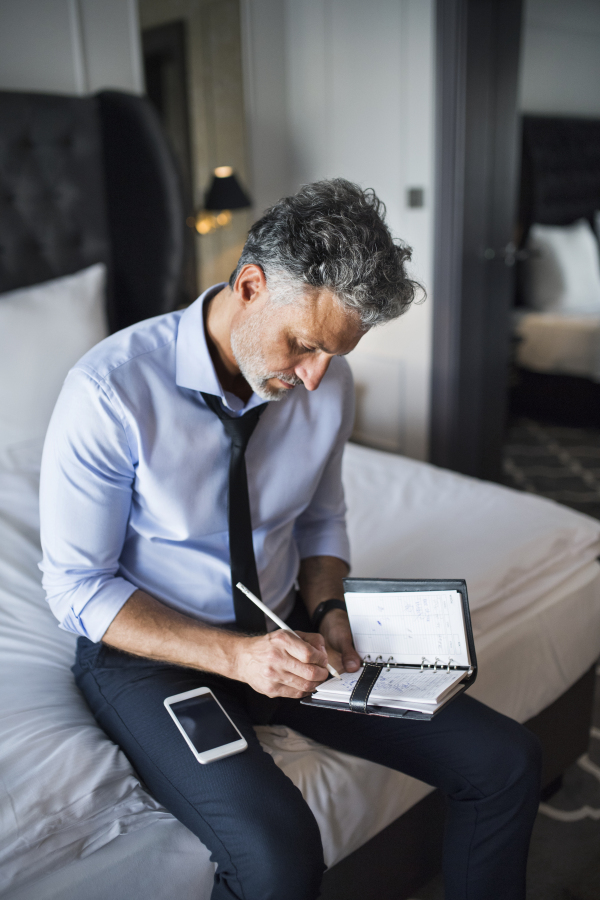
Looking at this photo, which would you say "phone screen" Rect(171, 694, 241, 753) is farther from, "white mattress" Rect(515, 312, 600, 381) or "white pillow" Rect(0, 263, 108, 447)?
"white mattress" Rect(515, 312, 600, 381)

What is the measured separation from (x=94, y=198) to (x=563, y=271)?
130 inches

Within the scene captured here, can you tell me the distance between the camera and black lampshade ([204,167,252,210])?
118 inches

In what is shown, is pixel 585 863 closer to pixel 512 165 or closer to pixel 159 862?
pixel 159 862

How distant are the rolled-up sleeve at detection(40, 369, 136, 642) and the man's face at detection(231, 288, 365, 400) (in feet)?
0.71

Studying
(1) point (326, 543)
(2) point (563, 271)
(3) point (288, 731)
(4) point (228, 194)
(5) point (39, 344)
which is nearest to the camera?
(3) point (288, 731)

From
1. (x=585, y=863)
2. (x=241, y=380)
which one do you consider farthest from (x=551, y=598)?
(x=241, y=380)

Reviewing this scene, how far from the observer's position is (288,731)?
45.2 inches

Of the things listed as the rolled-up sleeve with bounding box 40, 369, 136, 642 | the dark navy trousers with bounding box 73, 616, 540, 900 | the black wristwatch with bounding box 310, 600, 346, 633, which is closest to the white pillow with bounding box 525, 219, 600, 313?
the black wristwatch with bounding box 310, 600, 346, 633

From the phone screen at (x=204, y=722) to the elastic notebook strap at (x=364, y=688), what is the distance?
0.56 feet

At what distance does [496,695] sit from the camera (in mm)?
1340

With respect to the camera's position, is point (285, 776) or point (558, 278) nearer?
point (285, 776)

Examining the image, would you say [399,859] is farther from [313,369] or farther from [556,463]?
[556,463]

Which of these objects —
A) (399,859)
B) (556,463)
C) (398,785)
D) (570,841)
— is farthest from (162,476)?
(556,463)

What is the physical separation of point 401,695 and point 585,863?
0.81 metres
